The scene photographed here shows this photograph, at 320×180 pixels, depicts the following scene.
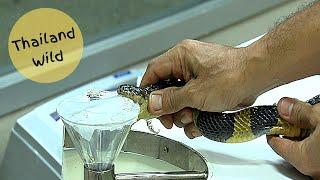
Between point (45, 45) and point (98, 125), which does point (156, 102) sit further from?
point (45, 45)

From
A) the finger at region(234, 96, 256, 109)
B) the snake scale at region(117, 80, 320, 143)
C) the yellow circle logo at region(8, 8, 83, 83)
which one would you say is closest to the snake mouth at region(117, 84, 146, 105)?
the snake scale at region(117, 80, 320, 143)

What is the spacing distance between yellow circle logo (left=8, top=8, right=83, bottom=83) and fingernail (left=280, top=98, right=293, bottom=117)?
0.69 m

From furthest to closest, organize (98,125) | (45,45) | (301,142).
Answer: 1. (45,45)
2. (301,142)
3. (98,125)

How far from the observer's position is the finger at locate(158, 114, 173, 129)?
83 centimetres

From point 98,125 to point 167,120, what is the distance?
9.5 inches

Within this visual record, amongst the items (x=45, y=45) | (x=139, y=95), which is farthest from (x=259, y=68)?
(x=45, y=45)

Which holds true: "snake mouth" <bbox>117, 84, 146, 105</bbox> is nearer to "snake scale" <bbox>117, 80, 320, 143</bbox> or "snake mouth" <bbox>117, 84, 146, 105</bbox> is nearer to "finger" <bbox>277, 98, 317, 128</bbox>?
"snake scale" <bbox>117, 80, 320, 143</bbox>

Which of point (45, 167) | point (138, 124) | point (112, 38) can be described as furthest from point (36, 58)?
point (138, 124)

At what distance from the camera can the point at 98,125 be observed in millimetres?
608

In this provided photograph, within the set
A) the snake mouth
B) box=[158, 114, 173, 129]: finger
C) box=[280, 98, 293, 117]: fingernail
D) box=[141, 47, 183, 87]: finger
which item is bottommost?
box=[158, 114, 173, 129]: finger

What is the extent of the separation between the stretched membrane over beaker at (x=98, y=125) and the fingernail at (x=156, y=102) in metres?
0.14

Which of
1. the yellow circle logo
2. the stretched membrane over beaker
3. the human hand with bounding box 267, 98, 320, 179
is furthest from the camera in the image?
the yellow circle logo

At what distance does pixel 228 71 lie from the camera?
0.82 meters

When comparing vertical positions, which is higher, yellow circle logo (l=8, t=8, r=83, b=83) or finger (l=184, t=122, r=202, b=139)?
yellow circle logo (l=8, t=8, r=83, b=83)
